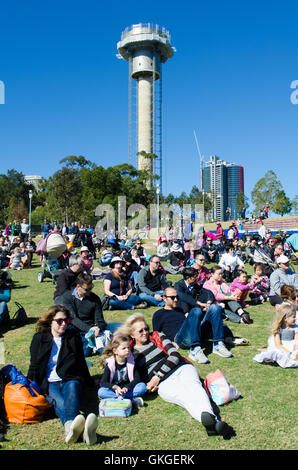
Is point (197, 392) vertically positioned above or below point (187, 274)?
below

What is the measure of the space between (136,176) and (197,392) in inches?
2069

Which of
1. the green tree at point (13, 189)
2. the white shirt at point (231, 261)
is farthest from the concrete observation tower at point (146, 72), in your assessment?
the white shirt at point (231, 261)

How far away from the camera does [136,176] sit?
2186 inches

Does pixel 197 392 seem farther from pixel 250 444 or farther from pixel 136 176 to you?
pixel 136 176

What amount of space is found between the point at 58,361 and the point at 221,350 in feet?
8.30

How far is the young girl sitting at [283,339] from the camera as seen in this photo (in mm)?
5223

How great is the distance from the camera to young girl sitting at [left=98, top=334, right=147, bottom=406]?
13.8 ft

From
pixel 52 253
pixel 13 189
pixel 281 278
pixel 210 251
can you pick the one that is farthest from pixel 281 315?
pixel 13 189

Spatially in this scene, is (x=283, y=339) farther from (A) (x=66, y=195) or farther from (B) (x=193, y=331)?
(A) (x=66, y=195)

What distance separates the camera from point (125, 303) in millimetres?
8484

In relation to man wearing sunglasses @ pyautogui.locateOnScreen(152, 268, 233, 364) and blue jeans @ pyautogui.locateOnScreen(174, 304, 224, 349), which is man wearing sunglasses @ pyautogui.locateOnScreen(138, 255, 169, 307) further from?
blue jeans @ pyautogui.locateOnScreen(174, 304, 224, 349)

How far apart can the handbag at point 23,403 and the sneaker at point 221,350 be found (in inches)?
105

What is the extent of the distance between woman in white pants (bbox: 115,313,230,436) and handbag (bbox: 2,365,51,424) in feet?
3.79
